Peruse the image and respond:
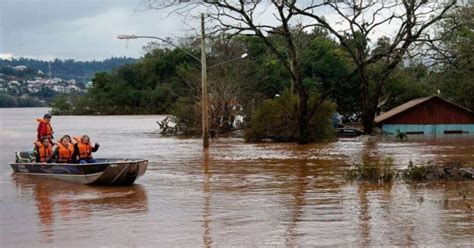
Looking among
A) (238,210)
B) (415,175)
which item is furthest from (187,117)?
(238,210)

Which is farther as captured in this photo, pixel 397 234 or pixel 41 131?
pixel 41 131

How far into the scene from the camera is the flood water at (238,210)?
488 inches

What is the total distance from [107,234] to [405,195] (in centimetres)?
759

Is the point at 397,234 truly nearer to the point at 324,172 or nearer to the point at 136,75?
the point at 324,172

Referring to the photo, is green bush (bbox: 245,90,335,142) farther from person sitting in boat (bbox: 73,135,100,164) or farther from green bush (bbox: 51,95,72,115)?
green bush (bbox: 51,95,72,115)

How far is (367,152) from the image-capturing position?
32844 mm

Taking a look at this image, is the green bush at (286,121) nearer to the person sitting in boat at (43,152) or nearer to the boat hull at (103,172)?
the person sitting in boat at (43,152)

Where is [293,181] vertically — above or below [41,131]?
below

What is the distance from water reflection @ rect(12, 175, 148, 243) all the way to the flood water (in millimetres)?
26

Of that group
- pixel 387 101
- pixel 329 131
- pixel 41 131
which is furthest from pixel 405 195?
pixel 387 101

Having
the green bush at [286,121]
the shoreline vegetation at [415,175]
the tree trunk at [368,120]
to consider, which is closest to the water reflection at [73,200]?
the shoreline vegetation at [415,175]

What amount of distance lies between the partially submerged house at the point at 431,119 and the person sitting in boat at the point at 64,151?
28620mm

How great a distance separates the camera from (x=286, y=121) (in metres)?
40.7

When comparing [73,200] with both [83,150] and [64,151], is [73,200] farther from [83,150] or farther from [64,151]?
[64,151]
